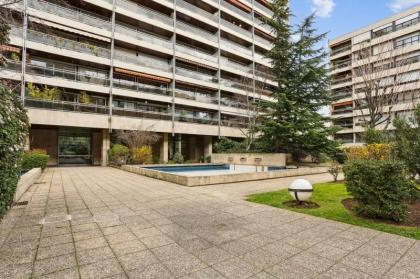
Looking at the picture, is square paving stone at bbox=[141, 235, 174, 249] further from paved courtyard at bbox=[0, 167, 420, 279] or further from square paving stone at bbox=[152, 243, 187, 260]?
square paving stone at bbox=[152, 243, 187, 260]

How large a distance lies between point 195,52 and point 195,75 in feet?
10.3

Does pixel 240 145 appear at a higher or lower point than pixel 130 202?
higher

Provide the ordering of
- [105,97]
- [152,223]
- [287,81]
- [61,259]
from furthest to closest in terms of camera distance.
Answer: [105,97] < [287,81] < [152,223] < [61,259]

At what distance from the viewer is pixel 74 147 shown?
25703mm

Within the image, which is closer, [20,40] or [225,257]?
[225,257]

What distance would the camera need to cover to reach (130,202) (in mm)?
7227

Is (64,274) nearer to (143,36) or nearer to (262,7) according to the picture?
(143,36)

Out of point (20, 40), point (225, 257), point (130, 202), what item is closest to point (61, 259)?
point (225, 257)

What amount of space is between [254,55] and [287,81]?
17.9 meters

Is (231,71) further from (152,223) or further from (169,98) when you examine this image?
(152,223)

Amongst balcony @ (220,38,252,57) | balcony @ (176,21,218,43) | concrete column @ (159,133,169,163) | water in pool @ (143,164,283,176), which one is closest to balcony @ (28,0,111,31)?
balcony @ (176,21,218,43)

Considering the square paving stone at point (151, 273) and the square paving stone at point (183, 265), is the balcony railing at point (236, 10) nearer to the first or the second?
the square paving stone at point (183, 265)

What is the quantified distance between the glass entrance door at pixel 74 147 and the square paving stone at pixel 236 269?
2665 cm

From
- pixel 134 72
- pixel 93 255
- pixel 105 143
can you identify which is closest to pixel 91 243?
pixel 93 255
